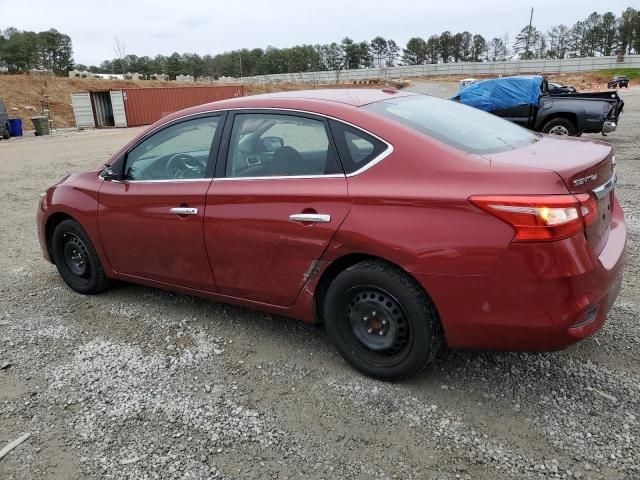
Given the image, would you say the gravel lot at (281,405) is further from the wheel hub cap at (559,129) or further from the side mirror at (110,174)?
the wheel hub cap at (559,129)

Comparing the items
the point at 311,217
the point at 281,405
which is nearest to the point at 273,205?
the point at 311,217

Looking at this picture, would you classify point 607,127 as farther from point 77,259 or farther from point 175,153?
point 77,259

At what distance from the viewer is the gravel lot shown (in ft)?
8.09

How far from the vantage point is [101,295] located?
15.1 ft

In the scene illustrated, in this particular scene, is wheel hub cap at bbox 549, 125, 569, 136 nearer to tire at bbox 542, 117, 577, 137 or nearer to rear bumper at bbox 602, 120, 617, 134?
tire at bbox 542, 117, 577, 137

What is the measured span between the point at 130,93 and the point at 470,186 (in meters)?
30.5

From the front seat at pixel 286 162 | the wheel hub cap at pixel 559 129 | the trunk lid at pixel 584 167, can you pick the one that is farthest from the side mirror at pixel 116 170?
the wheel hub cap at pixel 559 129

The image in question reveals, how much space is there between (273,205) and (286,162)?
11.8 inches

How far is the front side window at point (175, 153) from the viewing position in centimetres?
364

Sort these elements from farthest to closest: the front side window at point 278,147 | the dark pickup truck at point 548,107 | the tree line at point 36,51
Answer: the tree line at point 36,51
the dark pickup truck at point 548,107
the front side window at point 278,147

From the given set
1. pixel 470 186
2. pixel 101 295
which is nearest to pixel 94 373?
pixel 101 295

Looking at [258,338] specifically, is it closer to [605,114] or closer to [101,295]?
[101,295]

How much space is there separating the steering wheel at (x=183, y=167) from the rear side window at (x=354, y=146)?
1.07 meters

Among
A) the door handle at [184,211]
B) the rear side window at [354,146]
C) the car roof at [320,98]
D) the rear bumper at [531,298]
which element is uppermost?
the car roof at [320,98]
